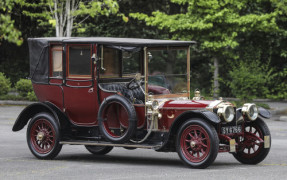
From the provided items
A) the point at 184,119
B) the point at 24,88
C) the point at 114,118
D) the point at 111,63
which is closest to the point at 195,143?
the point at 184,119

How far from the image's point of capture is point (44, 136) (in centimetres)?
1235

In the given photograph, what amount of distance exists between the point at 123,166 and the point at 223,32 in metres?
15.1

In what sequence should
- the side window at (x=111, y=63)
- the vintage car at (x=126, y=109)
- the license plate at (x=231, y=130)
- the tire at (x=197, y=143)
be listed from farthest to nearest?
the side window at (x=111, y=63)
the license plate at (x=231, y=130)
the vintage car at (x=126, y=109)
the tire at (x=197, y=143)

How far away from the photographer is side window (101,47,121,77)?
1223 centimetres

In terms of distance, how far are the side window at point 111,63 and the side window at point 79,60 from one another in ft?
0.88

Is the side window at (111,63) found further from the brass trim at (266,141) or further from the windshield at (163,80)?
the brass trim at (266,141)

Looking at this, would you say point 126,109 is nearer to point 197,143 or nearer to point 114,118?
point 114,118

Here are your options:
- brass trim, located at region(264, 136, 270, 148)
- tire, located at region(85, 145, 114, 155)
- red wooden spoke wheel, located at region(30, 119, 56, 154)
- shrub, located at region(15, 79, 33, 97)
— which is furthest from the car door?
shrub, located at region(15, 79, 33, 97)

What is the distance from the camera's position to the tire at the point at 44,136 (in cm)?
1218

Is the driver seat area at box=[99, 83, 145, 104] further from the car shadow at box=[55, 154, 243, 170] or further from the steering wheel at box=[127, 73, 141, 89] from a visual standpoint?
the car shadow at box=[55, 154, 243, 170]

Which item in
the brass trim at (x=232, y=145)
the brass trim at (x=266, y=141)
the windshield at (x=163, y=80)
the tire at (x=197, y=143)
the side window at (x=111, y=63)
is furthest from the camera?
the side window at (x=111, y=63)

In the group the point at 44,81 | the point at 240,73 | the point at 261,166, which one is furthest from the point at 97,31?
the point at 261,166

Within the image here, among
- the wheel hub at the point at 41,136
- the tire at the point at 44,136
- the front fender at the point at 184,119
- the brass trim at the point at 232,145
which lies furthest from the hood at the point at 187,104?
the wheel hub at the point at 41,136

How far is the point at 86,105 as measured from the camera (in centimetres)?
1224
